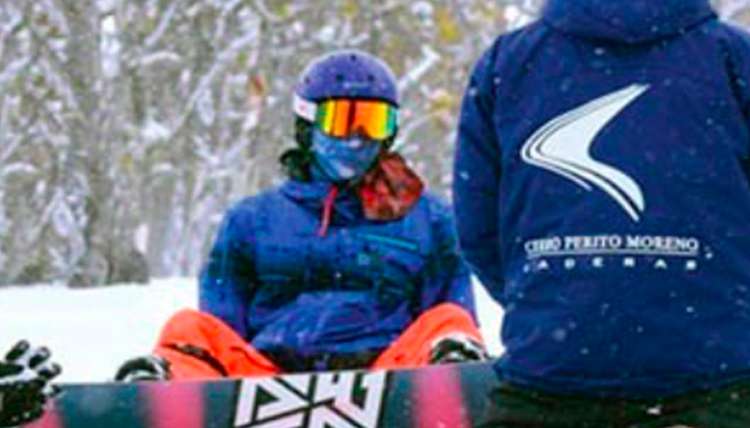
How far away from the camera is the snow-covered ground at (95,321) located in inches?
356

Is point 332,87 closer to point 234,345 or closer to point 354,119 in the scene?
point 354,119

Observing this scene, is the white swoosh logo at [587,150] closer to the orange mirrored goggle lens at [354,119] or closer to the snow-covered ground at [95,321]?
the orange mirrored goggle lens at [354,119]

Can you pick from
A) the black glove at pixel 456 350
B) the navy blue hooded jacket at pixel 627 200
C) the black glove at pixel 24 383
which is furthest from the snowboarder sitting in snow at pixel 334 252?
the navy blue hooded jacket at pixel 627 200

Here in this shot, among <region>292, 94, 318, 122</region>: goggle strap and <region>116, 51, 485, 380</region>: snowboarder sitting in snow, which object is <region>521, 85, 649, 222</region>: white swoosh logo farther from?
<region>292, 94, 318, 122</region>: goggle strap

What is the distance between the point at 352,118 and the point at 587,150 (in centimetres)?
293

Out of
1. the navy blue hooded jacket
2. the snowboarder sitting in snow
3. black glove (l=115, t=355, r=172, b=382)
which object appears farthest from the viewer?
the snowboarder sitting in snow

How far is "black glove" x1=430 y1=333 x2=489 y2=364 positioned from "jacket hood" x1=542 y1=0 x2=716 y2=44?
2.25 meters

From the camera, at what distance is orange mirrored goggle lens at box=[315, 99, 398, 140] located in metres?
5.64

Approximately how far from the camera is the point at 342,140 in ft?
18.5

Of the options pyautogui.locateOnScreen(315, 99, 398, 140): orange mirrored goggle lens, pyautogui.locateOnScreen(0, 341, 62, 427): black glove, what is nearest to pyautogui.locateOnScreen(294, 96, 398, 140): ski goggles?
pyautogui.locateOnScreen(315, 99, 398, 140): orange mirrored goggle lens

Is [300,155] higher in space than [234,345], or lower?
higher

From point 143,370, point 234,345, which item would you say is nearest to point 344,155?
point 234,345

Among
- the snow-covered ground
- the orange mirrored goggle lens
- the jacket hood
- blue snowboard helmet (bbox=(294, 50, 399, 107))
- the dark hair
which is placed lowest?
the snow-covered ground

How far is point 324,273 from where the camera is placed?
18.5 ft
